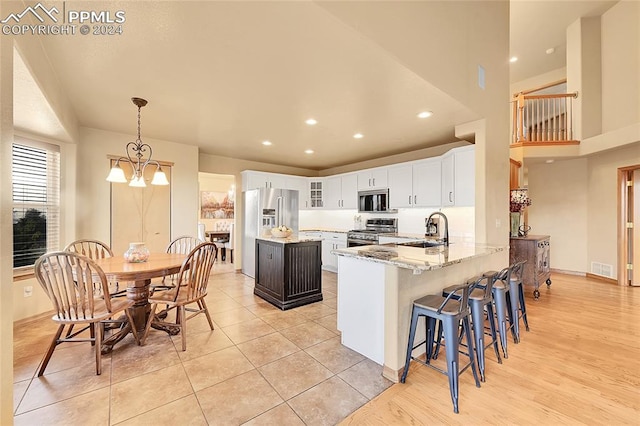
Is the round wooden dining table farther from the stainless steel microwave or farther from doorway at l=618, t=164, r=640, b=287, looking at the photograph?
doorway at l=618, t=164, r=640, b=287

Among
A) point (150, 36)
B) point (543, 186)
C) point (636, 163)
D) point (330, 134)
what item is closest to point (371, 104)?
point (330, 134)

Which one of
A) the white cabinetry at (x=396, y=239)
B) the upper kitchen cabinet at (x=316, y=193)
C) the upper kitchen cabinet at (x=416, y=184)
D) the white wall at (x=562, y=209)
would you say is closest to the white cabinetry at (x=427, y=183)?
the upper kitchen cabinet at (x=416, y=184)

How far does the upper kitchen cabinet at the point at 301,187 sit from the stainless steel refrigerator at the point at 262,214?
874mm

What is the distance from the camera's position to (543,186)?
6211 millimetres

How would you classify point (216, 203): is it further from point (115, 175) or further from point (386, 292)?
point (386, 292)

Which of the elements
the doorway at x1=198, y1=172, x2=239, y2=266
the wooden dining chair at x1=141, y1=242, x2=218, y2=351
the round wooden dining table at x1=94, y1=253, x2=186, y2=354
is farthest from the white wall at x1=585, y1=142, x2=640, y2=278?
the doorway at x1=198, y1=172, x2=239, y2=266

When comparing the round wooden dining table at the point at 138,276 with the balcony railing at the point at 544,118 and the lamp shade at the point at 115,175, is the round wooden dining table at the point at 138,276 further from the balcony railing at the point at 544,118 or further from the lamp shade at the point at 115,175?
the balcony railing at the point at 544,118

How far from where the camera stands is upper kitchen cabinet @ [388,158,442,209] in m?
4.57

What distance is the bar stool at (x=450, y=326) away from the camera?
1.80m

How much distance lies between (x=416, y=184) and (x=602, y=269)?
4.25 meters

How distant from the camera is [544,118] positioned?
5.55 m

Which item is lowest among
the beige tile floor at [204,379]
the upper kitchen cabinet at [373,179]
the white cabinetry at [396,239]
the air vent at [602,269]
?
the beige tile floor at [204,379]

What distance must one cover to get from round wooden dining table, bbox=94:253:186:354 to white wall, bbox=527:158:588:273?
7.62 m

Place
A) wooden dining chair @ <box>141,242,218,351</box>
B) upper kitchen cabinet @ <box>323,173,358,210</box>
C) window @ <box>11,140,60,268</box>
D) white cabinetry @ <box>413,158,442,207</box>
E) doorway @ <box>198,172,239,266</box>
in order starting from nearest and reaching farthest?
wooden dining chair @ <box>141,242,218,351</box> → window @ <box>11,140,60,268</box> → white cabinetry @ <box>413,158,442,207</box> → upper kitchen cabinet @ <box>323,173,358,210</box> → doorway @ <box>198,172,239,266</box>
